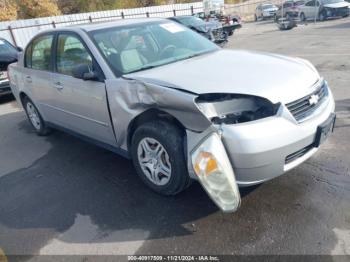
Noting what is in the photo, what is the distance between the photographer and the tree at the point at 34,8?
27328 millimetres

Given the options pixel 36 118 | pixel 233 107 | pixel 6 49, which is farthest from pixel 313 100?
pixel 6 49

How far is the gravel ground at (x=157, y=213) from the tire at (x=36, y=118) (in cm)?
112

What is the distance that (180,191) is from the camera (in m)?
3.00

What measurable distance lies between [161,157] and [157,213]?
513mm

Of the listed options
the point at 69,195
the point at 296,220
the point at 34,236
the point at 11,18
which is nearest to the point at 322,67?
the point at 296,220

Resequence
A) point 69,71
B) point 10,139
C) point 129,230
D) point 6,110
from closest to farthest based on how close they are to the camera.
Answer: point 129,230
point 69,71
point 10,139
point 6,110

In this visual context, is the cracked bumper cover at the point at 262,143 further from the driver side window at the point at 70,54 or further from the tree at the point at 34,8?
the tree at the point at 34,8

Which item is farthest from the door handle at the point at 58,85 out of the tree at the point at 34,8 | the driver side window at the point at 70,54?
the tree at the point at 34,8

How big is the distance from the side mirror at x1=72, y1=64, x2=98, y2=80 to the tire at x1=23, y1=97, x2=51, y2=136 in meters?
2.03

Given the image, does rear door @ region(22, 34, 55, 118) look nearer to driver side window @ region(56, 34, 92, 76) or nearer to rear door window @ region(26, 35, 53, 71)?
rear door window @ region(26, 35, 53, 71)

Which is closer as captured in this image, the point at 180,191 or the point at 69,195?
the point at 180,191

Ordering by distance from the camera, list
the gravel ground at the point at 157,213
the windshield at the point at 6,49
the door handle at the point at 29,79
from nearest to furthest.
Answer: the gravel ground at the point at 157,213, the door handle at the point at 29,79, the windshield at the point at 6,49

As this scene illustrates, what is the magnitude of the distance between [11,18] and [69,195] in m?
26.4

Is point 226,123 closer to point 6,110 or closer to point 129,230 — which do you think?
point 129,230
